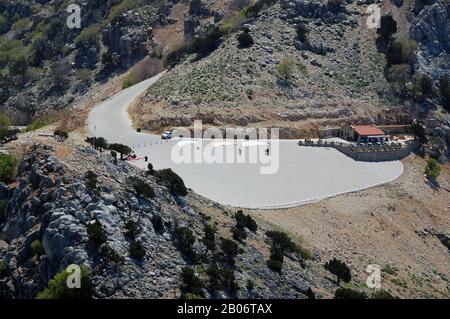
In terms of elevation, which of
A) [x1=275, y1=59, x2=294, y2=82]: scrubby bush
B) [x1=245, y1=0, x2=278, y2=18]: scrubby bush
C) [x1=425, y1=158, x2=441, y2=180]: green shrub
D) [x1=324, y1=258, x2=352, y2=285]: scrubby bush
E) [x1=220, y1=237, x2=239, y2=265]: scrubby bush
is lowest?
[x1=425, y1=158, x2=441, y2=180]: green shrub

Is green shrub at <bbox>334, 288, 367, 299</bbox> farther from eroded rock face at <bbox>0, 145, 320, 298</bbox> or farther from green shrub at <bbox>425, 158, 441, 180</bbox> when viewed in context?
green shrub at <bbox>425, 158, 441, 180</bbox>

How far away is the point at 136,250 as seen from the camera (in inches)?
1244

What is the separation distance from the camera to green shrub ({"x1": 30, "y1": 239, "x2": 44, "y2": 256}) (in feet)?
106

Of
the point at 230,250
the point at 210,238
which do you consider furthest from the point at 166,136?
the point at 230,250

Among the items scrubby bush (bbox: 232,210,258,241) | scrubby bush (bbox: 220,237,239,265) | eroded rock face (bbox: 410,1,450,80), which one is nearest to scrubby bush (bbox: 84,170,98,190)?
scrubby bush (bbox: 220,237,239,265)

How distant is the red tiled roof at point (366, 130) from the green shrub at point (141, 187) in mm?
32669

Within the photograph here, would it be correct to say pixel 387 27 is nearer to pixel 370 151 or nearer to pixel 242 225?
pixel 370 151

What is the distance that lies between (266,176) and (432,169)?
→ 61.0 feet

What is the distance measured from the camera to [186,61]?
7788 cm

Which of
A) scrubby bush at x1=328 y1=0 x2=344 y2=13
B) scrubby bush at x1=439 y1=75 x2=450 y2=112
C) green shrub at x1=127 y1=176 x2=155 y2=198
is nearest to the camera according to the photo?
green shrub at x1=127 y1=176 x2=155 y2=198

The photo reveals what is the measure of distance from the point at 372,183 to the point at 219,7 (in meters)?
46.2

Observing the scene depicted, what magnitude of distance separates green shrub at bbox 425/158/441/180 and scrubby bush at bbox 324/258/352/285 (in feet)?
82.6
